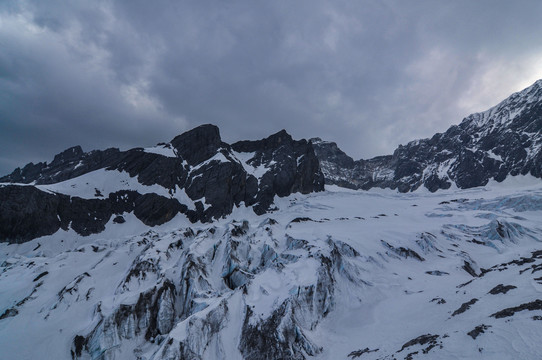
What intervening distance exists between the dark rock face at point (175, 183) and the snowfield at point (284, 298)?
45.8 m

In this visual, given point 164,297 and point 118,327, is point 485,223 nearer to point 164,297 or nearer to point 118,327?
point 164,297

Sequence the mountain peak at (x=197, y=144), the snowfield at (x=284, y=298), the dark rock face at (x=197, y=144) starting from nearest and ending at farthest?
1. the snowfield at (x=284, y=298)
2. the dark rock face at (x=197, y=144)
3. the mountain peak at (x=197, y=144)

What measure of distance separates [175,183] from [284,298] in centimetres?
11308

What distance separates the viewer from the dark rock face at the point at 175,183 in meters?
89.8

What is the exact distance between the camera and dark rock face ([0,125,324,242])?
89.8 metres

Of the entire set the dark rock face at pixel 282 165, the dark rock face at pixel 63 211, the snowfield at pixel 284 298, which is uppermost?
the dark rock face at pixel 282 165

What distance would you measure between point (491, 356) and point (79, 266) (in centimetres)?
5950

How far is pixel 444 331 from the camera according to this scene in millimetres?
18797

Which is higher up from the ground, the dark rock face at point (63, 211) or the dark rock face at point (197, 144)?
the dark rock face at point (197, 144)

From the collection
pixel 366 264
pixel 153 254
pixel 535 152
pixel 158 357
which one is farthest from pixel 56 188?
pixel 535 152

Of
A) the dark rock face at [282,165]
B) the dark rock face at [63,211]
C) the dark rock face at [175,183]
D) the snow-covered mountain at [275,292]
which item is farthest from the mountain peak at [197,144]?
the snow-covered mountain at [275,292]

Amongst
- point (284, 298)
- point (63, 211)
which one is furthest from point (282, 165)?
point (284, 298)

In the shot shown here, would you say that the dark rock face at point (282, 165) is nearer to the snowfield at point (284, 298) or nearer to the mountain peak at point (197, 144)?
the mountain peak at point (197, 144)

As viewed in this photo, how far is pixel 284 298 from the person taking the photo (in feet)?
94.5
